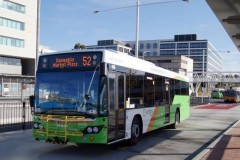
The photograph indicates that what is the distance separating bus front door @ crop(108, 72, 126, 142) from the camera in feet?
36.0

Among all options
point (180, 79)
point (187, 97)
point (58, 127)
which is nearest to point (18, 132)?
point (58, 127)

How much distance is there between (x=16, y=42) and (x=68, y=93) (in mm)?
64126

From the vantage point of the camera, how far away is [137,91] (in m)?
13.1

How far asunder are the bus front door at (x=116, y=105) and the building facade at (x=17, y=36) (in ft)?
198

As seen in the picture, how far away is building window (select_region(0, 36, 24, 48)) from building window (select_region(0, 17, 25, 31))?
2.31 meters

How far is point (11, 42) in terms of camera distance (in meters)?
70.5

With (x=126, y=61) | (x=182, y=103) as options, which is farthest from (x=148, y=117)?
(x=182, y=103)

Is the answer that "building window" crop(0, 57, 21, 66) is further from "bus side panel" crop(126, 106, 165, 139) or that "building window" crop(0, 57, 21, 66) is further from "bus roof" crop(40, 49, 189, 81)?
"bus side panel" crop(126, 106, 165, 139)

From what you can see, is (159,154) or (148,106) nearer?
(159,154)

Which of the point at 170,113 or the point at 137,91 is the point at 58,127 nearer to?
the point at 137,91

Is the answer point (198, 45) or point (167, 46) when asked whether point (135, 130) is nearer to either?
point (198, 45)

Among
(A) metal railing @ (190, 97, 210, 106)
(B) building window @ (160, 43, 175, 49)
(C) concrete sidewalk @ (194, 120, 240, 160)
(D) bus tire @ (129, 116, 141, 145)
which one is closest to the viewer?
(C) concrete sidewalk @ (194, 120, 240, 160)

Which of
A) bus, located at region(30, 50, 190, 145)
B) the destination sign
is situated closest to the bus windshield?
bus, located at region(30, 50, 190, 145)

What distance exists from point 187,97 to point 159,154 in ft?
33.9
